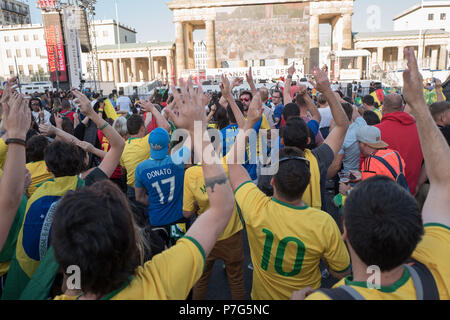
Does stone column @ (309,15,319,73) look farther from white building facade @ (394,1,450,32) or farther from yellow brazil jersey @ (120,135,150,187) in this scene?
yellow brazil jersey @ (120,135,150,187)

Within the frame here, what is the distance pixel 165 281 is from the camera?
1.23 m

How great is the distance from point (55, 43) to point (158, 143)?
3048 centimetres

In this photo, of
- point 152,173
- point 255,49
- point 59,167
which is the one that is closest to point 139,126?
point 152,173

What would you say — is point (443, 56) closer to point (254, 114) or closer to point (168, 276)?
point (254, 114)

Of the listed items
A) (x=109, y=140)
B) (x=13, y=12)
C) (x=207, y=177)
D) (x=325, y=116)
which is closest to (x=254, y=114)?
(x=207, y=177)

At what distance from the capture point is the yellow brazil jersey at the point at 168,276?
1176mm

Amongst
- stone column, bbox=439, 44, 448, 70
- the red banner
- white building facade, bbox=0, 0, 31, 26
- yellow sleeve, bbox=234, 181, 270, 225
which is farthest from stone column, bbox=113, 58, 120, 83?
yellow sleeve, bbox=234, 181, 270, 225

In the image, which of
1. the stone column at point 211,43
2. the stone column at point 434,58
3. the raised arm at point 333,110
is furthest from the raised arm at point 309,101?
the stone column at point 434,58

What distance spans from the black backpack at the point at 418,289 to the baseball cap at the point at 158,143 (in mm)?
2477

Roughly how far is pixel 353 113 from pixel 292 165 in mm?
3632

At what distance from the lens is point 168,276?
1.24 metres

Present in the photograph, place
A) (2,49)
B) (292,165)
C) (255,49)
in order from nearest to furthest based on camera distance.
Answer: (292,165) → (255,49) → (2,49)

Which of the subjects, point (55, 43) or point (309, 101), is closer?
point (309, 101)
